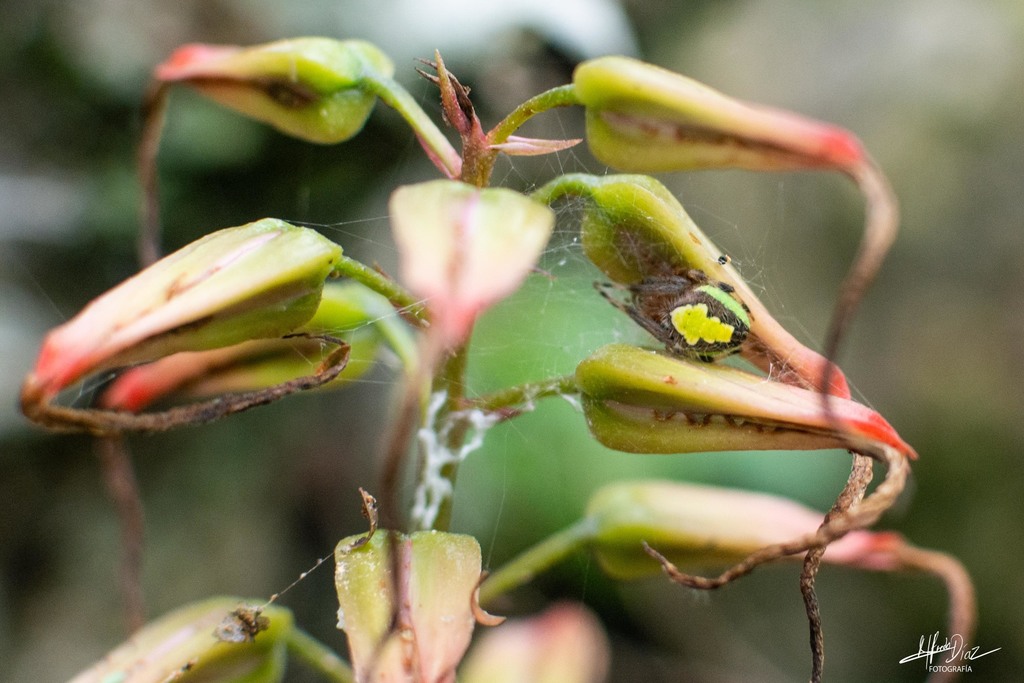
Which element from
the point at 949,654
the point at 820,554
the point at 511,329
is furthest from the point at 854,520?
the point at 949,654

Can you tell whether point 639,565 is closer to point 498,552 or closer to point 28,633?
point 498,552

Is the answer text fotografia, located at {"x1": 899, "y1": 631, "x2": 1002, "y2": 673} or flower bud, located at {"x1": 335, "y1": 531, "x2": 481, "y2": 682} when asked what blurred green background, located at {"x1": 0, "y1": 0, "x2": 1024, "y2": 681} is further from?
flower bud, located at {"x1": 335, "y1": 531, "x2": 481, "y2": 682}

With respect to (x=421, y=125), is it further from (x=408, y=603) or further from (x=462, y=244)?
(x=408, y=603)

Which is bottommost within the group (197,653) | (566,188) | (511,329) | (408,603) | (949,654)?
(949,654)

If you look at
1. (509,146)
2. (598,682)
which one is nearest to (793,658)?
(598,682)

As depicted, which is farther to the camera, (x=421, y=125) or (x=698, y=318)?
(x=421, y=125)

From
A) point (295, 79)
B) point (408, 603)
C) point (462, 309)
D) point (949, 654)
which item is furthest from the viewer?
point (949, 654)
